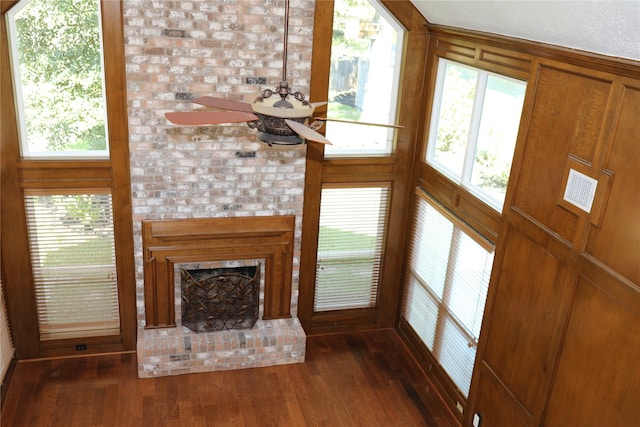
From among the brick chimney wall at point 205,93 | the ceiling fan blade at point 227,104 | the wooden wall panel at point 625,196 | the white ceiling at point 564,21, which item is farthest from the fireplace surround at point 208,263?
the wooden wall panel at point 625,196

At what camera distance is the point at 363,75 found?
5.34 m

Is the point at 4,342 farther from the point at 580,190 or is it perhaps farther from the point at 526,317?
the point at 580,190

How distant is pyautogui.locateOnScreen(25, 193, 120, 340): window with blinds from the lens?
16.4 ft

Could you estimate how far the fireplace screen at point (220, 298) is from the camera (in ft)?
17.4

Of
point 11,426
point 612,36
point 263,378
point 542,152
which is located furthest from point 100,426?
point 612,36

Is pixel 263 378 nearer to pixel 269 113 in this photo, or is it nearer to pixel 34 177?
pixel 34 177

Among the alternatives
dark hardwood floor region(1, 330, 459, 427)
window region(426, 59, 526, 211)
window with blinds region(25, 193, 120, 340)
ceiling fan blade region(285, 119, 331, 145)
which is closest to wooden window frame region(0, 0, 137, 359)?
window with blinds region(25, 193, 120, 340)

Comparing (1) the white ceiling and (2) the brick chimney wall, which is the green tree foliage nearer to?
(2) the brick chimney wall

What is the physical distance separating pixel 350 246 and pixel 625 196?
9.76 feet

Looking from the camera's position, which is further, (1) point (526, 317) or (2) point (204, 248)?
(2) point (204, 248)

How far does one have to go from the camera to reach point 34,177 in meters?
4.84

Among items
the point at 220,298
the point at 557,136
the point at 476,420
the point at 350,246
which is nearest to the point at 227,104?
the point at 557,136

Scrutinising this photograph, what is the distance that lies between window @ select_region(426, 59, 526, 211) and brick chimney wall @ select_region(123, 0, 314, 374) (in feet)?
3.83

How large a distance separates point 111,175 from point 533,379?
3511 mm
